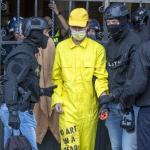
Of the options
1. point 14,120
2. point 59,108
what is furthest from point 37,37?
point 14,120

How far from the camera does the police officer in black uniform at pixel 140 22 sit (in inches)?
249

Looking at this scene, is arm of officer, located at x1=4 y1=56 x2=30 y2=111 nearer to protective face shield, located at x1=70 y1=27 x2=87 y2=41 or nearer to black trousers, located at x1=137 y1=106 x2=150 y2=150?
protective face shield, located at x1=70 y1=27 x2=87 y2=41

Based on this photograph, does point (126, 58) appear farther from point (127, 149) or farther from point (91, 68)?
point (127, 149)

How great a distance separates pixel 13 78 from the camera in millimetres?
5555

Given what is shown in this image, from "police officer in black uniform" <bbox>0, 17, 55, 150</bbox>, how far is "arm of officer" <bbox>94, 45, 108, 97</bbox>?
1.65ft

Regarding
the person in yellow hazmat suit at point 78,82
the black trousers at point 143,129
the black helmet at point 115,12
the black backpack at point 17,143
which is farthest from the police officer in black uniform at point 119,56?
the black backpack at point 17,143

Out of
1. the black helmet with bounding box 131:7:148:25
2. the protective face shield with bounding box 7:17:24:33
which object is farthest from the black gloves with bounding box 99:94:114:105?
the protective face shield with bounding box 7:17:24:33

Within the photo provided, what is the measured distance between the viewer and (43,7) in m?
7.69

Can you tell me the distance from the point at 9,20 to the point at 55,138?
1520mm

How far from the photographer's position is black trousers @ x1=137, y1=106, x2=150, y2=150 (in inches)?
218

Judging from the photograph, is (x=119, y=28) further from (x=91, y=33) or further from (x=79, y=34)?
(x=91, y=33)

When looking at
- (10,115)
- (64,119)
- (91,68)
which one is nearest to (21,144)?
(10,115)

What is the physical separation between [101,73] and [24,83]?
2.93 ft

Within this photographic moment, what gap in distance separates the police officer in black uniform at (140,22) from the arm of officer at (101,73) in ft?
1.48
